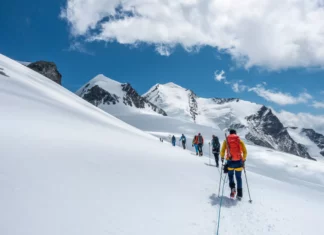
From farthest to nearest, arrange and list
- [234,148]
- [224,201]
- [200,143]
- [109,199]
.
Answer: [200,143] → [234,148] → [224,201] → [109,199]

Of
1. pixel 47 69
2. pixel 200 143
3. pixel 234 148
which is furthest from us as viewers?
pixel 47 69

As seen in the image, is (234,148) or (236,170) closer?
(236,170)

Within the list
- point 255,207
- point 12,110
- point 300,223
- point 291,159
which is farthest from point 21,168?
point 291,159

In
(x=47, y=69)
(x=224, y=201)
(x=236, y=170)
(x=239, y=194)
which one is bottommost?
(x=224, y=201)

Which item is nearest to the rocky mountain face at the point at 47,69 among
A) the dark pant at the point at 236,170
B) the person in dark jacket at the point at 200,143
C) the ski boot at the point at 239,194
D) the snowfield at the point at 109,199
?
the person in dark jacket at the point at 200,143

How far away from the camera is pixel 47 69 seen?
9981 cm

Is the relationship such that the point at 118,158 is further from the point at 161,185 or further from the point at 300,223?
the point at 300,223

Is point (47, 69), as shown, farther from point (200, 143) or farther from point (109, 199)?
point (109, 199)

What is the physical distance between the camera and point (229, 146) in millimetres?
8133

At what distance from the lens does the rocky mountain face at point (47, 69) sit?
320 ft

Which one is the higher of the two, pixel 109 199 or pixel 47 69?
pixel 47 69

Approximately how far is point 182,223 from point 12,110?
10.7m

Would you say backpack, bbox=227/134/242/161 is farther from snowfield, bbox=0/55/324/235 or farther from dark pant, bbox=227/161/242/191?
snowfield, bbox=0/55/324/235

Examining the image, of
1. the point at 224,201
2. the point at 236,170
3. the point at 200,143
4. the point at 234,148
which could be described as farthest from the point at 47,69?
the point at 224,201
